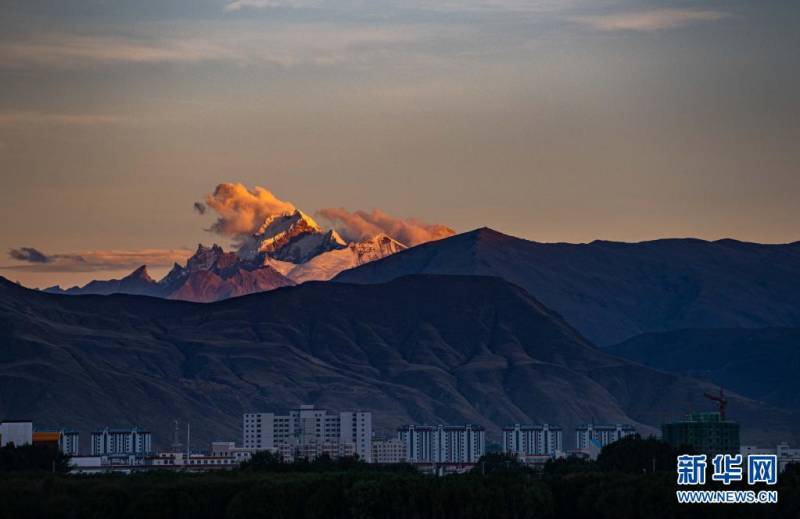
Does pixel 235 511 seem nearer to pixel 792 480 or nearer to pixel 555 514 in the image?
pixel 555 514

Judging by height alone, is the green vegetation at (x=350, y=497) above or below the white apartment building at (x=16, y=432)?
below

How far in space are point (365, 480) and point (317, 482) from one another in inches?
124

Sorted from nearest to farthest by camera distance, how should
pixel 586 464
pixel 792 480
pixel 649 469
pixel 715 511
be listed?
pixel 715 511
pixel 792 480
pixel 649 469
pixel 586 464

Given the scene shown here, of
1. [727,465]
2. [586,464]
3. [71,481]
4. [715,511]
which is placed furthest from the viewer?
[586,464]

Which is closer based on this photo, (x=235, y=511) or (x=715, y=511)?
(x=715, y=511)

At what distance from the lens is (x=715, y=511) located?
110m

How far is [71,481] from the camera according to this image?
462 feet

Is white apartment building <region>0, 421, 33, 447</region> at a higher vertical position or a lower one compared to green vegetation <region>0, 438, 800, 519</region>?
higher

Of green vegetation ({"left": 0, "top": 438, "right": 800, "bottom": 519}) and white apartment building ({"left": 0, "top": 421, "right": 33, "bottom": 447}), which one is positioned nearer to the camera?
green vegetation ({"left": 0, "top": 438, "right": 800, "bottom": 519})

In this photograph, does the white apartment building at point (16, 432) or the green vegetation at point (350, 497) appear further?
the white apartment building at point (16, 432)

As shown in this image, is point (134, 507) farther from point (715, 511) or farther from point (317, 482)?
point (715, 511)

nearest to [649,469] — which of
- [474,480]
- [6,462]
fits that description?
[474,480]

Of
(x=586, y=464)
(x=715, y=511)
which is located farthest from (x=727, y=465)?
(x=586, y=464)

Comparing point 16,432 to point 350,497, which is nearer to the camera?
point 350,497
